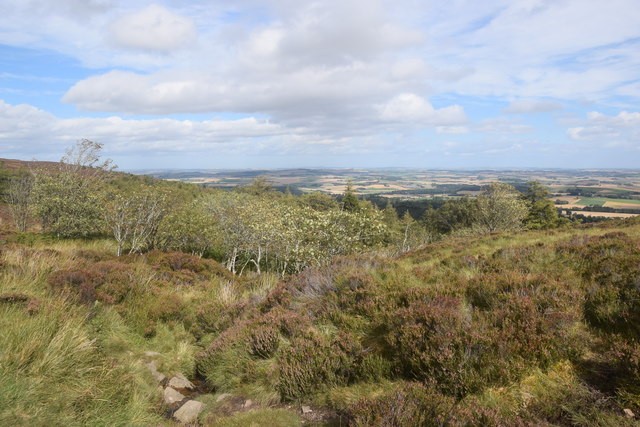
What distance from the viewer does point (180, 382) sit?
16.5 ft

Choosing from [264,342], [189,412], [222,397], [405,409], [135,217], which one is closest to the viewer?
[405,409]

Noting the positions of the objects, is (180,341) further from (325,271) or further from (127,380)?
(325,271)

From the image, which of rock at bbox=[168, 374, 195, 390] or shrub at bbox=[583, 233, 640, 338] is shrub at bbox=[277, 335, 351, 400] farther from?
shrub at bbox=[583, 233, 640, 338]

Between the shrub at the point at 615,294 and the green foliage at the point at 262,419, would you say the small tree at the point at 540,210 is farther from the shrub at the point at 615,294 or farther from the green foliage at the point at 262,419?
the green foliage at the point at 262,419

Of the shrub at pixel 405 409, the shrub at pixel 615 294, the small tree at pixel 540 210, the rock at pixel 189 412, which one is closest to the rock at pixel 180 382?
the rock at pixel 189 412

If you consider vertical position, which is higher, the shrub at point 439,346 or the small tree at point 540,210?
the shrub at point 439,346

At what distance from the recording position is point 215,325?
687 centimetres

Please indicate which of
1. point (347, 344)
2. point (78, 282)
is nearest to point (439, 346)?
point (347, 344)

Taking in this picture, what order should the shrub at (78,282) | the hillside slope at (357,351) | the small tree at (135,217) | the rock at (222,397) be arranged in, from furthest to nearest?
the small tree at (135,217)
the shrub at (78,282)
the rock at (222,397)
the hillside slope at (357,351)

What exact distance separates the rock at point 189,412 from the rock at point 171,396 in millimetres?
430

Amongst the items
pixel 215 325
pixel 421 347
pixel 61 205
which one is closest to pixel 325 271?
pixel 215 325

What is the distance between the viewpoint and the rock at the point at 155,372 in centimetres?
499

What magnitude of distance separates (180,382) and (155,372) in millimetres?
468

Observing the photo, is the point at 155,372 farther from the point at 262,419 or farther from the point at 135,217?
the point at 135,217
